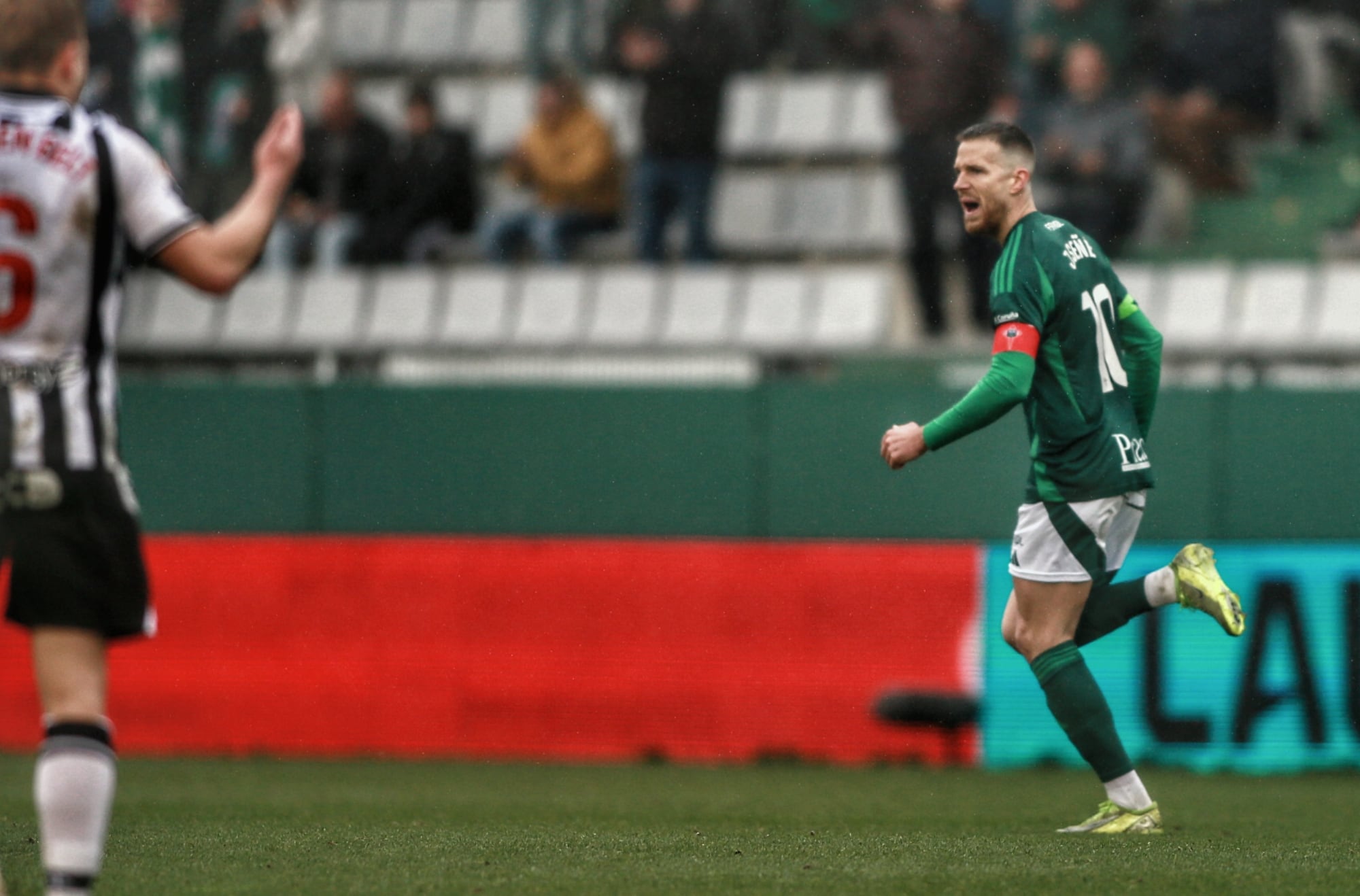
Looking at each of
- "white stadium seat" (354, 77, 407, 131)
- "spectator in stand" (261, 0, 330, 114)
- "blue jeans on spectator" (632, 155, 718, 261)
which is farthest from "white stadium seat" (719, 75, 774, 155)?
"spectator in stand" (261, 0, 330, 114)

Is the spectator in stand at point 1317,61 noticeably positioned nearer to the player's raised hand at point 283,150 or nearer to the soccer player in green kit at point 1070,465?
the soccer player in green kit at point 1070,465

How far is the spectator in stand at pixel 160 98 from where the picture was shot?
13234 millimetres

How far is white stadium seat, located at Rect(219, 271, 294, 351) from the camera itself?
12.5m

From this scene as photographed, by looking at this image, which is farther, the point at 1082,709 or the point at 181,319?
the point at 181,319

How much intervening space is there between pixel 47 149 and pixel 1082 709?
3.39 meters

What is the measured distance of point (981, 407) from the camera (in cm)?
534

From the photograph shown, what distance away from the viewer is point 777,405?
9727 mm

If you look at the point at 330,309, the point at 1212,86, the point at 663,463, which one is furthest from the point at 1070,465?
the point at 330,309

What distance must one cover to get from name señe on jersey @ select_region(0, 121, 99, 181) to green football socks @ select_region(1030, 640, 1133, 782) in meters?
3.18

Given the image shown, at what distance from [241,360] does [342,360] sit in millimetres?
925

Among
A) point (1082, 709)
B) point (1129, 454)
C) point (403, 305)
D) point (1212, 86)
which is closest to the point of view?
point (1082, 709)

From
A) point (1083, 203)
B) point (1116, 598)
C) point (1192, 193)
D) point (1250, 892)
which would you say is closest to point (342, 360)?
point (1083, 203)

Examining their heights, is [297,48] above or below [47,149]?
above

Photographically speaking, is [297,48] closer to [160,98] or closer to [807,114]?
[160,98]
